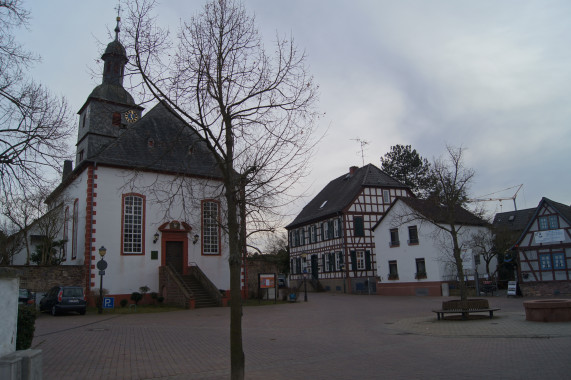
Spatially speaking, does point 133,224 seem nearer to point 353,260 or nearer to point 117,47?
point 117,47

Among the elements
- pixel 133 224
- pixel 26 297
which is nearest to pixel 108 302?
pixel 26 297

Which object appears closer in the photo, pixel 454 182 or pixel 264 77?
pixel 264 77

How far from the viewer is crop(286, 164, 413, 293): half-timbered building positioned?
39094mm

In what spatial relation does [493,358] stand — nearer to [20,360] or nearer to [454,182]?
[20,360]

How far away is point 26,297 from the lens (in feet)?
68.9

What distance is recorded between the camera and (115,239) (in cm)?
2512

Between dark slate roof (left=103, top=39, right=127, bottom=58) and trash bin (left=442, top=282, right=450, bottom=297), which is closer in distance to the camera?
dark slate roof (left=103, top=39, right=127, bottom=58)

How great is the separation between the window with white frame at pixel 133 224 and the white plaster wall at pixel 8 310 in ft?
65.9

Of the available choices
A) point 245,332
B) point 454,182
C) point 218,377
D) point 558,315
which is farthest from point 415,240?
point 218,377

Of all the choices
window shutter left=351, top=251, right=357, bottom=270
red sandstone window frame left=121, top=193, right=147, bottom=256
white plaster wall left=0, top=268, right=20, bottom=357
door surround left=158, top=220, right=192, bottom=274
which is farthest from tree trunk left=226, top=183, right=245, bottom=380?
window shutter left=351, top=251, right=357, bottom=270

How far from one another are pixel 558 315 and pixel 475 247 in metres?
22.1

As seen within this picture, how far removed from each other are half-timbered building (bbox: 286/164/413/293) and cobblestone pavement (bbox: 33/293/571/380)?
71.7ft

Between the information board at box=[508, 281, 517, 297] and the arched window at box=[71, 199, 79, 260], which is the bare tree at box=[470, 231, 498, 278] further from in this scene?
the arched window at box=[71, 199, 79, 260]

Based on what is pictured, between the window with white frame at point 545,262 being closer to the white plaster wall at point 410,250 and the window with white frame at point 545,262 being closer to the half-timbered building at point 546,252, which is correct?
the half-timbered building at point 546,252
